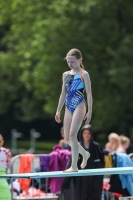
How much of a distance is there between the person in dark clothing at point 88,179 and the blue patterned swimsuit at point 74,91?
7.96 ft

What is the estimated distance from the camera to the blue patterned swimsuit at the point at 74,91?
10.5 metres

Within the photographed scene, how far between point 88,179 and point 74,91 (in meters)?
3.04

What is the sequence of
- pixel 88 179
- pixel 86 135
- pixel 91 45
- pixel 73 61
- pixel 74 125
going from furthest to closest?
pixel 91 45, pixel 88 179, pixel 86 135, pixel 73 61, pixel 74 125

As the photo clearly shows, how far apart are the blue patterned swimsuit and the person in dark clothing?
2427 millimetres

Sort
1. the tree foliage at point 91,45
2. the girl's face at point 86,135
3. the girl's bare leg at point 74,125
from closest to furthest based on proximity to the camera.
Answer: the girl's bare leg at point 74,125, the girl's face at point 86,135, the tree foliage at point 91,45

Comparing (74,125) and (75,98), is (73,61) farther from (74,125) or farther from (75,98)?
(74,125)

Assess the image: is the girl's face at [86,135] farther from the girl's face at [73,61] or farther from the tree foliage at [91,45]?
the tree foliage at [91,45]

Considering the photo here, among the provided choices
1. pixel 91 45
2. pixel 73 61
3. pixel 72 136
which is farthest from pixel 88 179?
pixel 91 45

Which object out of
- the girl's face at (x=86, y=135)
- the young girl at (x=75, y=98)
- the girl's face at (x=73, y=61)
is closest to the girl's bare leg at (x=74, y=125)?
the young girl at (x=75, y=98)

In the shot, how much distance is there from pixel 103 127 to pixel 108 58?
315 cm

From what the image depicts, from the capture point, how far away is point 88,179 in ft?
43.1

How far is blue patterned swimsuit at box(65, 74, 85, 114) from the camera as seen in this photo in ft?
34.4

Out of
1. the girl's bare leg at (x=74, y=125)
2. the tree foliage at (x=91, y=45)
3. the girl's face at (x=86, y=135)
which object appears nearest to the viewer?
the girl's bare leg at (x=74, y=125)

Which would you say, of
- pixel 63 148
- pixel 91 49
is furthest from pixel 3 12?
pixel 63 148
